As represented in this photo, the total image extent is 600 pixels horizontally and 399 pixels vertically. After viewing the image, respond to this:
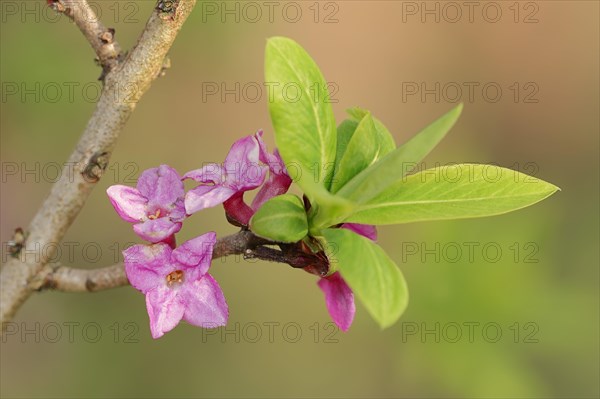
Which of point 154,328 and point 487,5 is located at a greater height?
point 487,5

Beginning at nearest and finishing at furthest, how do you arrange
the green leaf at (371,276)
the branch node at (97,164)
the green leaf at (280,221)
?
the green leaf at (371,276), the green leaf at (280,221), the branch node at (97,164)

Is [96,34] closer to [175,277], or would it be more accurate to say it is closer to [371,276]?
[175,277]

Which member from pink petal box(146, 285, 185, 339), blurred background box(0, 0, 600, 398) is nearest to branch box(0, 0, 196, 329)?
pink petal box(146, 285, 185, 339)

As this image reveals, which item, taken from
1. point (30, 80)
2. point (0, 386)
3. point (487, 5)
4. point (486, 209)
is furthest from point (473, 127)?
point (486, 209)

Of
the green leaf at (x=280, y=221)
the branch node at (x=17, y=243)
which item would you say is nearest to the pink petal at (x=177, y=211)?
the green leaf at (x=280, y=221)

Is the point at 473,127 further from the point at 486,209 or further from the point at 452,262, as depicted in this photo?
the point at 486,209

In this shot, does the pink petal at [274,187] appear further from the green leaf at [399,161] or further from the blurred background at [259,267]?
the blurred background at [259,267]

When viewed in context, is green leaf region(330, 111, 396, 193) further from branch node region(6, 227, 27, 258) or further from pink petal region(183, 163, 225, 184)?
branch node region(6, 227, 27, 258)

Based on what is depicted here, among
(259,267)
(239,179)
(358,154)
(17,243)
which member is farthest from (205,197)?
(259,267)
